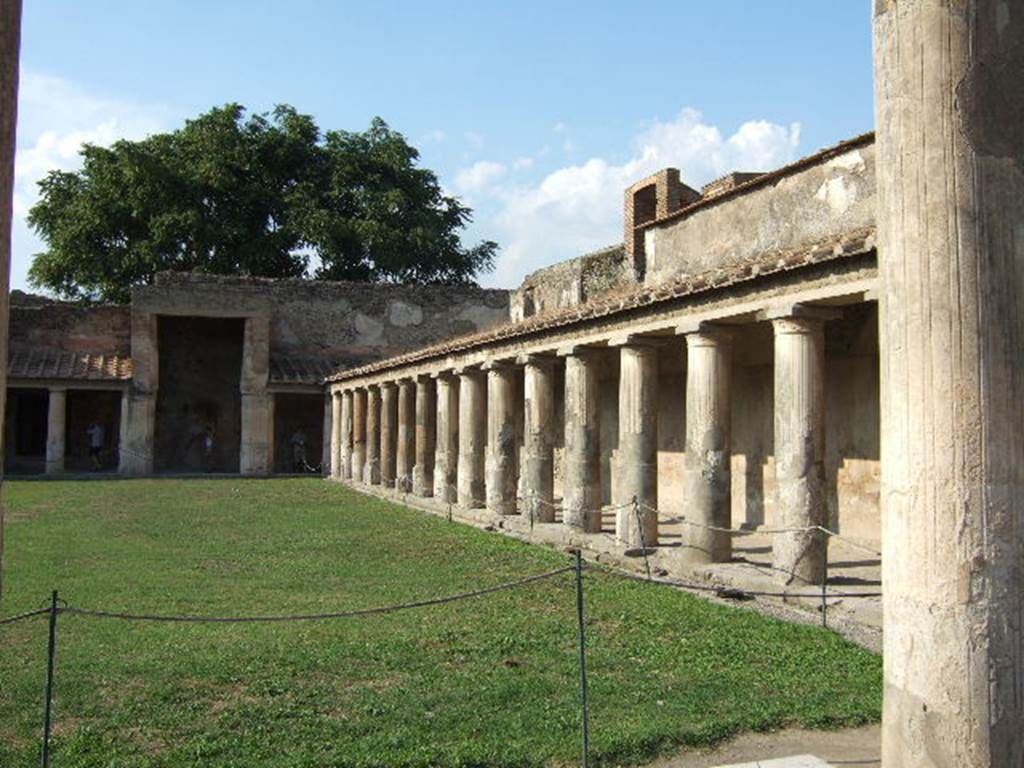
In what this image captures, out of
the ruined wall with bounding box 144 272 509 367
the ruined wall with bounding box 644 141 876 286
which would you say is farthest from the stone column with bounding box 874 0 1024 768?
the ruined wall with bounding box 144 272 509 367

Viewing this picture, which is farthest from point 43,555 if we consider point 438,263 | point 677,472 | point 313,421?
point 438,263

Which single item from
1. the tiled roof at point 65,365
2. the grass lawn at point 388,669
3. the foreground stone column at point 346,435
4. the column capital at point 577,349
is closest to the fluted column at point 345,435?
the foreground stone column at point 346,435

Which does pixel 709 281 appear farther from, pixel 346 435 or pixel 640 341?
pixel 346 435

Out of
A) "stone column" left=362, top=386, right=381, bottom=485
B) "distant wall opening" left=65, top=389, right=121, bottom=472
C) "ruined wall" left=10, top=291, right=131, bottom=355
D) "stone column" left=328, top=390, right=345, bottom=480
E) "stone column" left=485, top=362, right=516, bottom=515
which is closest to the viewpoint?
"stone column" left=485, top=362, right=516, bottom=515

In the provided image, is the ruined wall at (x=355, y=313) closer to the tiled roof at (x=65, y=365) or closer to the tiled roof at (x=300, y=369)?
the tiled roof at (x=300, y=369)

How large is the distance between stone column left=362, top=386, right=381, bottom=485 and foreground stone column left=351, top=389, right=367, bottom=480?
15.1 inches

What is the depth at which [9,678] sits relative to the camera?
234 inches

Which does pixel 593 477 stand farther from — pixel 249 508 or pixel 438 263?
pixel 438 263

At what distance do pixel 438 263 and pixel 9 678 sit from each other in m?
35.2

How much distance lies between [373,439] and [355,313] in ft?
26.4

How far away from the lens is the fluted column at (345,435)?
26.3m

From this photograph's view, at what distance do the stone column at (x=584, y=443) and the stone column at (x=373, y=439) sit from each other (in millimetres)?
11190

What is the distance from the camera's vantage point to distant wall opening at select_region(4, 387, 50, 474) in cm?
2848

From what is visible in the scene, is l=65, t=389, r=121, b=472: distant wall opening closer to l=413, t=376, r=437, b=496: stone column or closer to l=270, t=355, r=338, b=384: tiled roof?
l=270, t=355, r=338, b=384: tiled roof
